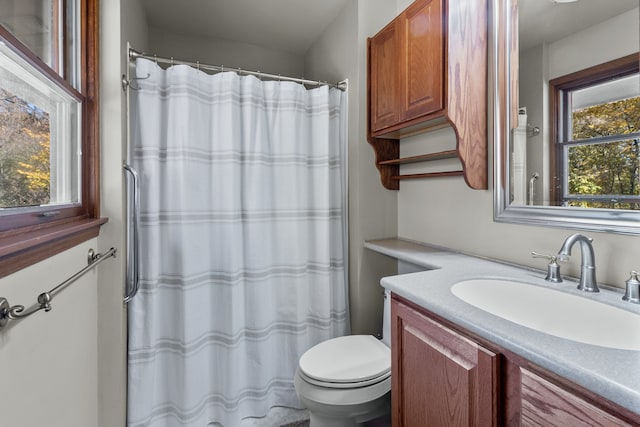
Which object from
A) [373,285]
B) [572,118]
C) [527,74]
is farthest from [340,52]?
[373,285]

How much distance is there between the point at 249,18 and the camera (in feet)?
7.39

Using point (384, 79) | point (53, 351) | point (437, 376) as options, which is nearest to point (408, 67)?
point (384, 79)

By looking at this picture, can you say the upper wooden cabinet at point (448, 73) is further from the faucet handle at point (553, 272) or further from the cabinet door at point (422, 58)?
the faucet handle at point (553, 272)

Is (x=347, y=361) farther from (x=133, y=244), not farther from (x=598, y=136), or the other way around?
(x=598, y=136)

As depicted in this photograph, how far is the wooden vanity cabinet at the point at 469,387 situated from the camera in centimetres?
59

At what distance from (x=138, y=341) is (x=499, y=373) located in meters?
1.60

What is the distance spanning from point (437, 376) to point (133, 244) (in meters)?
1.39

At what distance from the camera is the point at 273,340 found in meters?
1.85

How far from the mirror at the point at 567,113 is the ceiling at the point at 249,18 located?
1278mm

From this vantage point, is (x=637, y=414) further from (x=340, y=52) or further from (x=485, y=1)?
(x=340, y=52)

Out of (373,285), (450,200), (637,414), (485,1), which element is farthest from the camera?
(373,285)

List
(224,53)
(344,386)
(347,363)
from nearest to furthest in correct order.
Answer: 1. (344,386)
2. (347,363)
3. (224,53)

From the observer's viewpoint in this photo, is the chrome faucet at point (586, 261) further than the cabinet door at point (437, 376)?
Yes

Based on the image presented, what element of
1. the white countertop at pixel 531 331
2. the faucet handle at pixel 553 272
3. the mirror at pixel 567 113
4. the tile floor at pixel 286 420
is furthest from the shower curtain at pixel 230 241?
the faucet handle at pixel 553 272
